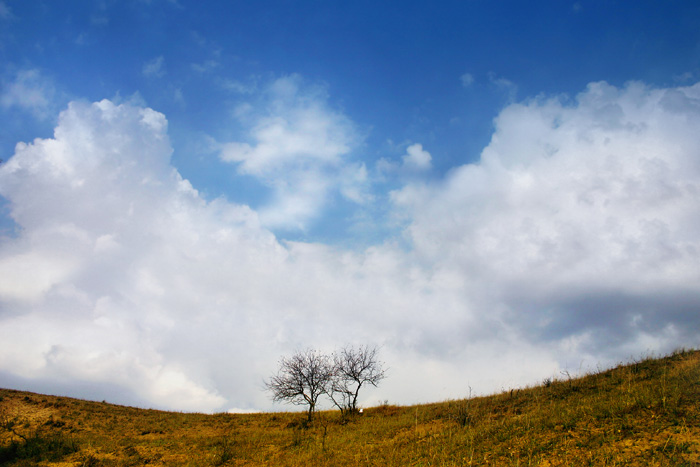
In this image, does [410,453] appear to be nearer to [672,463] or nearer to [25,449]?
[672,463]

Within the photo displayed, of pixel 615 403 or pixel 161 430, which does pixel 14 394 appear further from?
pixel 615 403

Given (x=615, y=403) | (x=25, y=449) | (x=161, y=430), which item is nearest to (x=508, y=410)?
(x=615, y=403)

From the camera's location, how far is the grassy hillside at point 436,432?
13.8 metres

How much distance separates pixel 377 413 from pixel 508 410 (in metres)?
15.4

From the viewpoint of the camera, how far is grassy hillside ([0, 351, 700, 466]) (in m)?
13.8

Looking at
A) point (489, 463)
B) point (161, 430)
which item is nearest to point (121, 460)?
point (161, 430)

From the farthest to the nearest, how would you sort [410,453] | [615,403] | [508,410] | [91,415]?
[91,415] → [508,410] → [410,453] → [615,403]

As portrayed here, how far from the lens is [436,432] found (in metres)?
20.5

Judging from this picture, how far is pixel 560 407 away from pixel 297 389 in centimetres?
2550

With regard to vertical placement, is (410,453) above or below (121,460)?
above

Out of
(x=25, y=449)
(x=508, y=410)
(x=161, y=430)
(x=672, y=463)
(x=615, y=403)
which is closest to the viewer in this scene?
(x=672, y=463)

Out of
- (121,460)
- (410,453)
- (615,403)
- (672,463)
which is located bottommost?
(121,460)

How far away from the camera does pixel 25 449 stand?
25.5 meters

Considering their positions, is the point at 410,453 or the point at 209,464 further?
the point at 209,464
